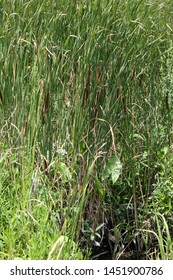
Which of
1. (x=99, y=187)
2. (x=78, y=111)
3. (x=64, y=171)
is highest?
(x=78, y=111)

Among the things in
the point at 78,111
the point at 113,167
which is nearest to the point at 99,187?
the point at 113,167

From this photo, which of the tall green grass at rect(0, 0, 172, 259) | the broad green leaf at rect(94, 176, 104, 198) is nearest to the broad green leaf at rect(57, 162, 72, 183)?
the tall green grass at rect(0, 0, 172, 259)

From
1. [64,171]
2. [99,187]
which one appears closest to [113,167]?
[99,187]

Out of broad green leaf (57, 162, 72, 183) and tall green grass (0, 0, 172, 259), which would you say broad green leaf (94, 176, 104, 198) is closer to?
tall green grass (0, 0, 172, 259)

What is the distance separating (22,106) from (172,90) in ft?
2.87

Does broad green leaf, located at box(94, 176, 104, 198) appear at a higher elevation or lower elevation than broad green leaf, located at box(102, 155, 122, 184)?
lower

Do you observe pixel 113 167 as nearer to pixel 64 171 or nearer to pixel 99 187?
pixel 99 187

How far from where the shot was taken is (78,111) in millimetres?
2992

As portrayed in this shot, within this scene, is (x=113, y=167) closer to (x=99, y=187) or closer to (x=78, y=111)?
(x=99, y=187)

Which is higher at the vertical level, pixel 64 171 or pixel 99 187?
pixel 64 171

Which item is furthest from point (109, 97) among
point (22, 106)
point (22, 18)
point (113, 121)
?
point (22, 18)

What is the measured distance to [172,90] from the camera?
3.44 m

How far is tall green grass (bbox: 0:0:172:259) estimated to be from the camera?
2939 mm
